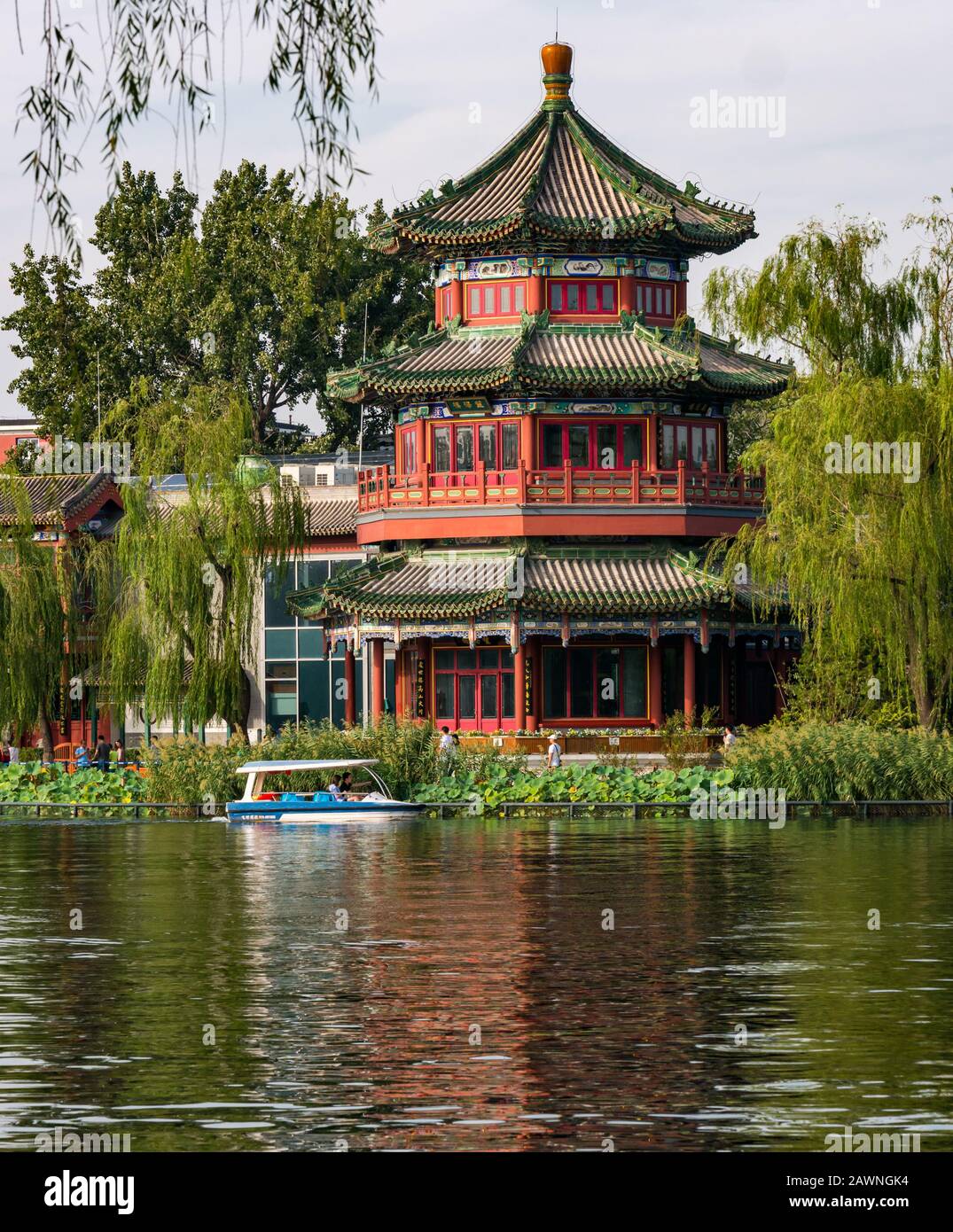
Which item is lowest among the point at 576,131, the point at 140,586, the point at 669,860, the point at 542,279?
the point at 669,860

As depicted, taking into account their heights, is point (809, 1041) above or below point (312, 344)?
below

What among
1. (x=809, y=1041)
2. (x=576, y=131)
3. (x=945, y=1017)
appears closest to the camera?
(x=809, y=1041)

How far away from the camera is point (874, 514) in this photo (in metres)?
49.0

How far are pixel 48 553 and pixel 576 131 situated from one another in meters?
17.8

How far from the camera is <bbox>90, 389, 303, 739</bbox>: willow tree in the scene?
180 ft

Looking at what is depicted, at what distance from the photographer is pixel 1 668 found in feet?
198

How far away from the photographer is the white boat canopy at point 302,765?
1869 inches

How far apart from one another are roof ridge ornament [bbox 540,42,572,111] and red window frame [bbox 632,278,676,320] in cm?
576

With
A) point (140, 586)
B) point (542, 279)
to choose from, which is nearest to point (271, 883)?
point (140, 586)

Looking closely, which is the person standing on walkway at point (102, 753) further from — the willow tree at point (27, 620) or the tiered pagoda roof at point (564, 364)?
the tiered pagoda roof at point (564, 364)

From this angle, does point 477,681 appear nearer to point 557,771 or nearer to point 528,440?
point 528,440

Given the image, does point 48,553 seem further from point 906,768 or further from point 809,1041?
point 809,1041

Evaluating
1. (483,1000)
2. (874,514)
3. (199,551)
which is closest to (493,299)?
(199,551)

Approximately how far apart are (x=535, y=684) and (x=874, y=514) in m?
11.0
